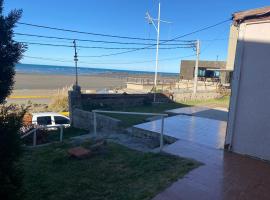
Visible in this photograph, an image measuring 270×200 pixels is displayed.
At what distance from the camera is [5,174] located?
3.90 m

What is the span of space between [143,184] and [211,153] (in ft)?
8.44

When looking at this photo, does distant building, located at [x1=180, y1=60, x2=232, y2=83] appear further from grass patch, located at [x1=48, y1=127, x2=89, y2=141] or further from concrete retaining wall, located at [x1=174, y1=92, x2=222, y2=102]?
grass patch, located at [x1=48, y1=127, x2=89, y2=141]

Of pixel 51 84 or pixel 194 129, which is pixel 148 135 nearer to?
pixel 194 129

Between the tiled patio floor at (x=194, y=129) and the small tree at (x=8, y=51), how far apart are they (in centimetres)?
580

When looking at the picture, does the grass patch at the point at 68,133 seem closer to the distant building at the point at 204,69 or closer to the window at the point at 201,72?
the distant building at the point at 204,69

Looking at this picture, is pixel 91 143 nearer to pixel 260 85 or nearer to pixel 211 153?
pixel 211 153

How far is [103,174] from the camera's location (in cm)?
644

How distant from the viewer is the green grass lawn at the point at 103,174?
549 centimetres

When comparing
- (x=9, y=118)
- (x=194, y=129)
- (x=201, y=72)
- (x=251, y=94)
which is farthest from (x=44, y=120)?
(x=201, y=72)

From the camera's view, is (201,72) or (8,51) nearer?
(8,51)

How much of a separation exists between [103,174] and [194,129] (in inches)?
187

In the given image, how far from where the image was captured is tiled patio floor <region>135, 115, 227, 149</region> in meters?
8.86

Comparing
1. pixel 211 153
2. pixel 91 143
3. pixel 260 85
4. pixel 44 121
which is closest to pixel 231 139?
pixel 211 153

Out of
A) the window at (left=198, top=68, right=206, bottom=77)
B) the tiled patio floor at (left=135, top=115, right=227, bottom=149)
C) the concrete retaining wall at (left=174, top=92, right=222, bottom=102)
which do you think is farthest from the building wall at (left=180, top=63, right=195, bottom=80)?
the tiled patio floor at (left=135, top=115, right=227, bottom=149)
